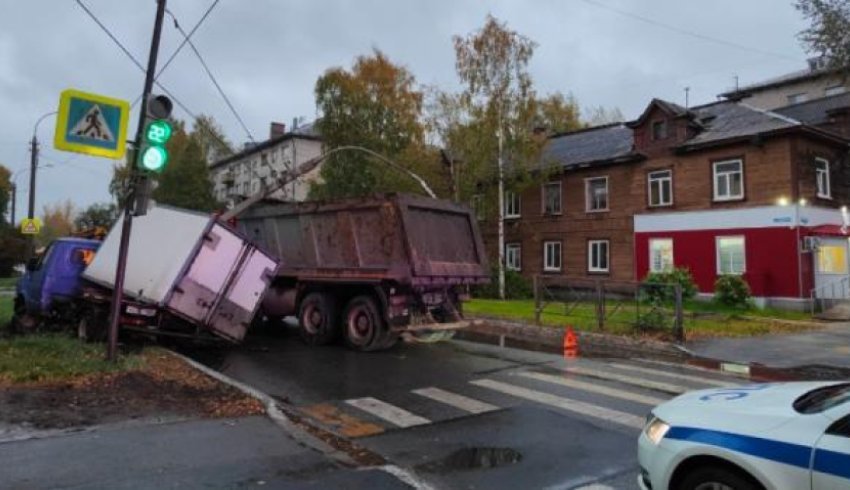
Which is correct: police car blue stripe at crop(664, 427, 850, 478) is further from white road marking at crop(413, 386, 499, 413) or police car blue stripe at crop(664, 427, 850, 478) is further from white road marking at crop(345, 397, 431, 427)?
white road marking at crop(413, 386, 499, 413)

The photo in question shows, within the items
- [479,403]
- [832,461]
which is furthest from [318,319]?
[832,461]

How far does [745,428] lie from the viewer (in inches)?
159

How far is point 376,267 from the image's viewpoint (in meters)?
13.6

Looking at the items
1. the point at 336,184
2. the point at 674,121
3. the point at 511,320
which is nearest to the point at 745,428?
the point at 511,320

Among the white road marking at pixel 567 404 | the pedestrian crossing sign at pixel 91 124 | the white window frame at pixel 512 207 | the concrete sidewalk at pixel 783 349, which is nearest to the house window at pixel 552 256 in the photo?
the white window frame at pixel 512 207

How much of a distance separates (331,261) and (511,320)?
23.1 feet

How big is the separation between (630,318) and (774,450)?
1520cm

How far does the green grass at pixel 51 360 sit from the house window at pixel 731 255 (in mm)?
22282

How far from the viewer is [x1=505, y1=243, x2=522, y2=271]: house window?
116ft

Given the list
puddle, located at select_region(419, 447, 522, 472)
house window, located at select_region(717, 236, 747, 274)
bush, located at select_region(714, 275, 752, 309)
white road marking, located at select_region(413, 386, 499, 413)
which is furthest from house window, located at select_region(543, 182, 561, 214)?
puddle, located at select_region(419, 447, 522, 472)

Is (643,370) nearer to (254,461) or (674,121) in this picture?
(254,461)

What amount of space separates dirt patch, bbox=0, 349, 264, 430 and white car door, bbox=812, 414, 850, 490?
19.0 ft

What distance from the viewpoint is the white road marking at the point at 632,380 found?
9.95 metres

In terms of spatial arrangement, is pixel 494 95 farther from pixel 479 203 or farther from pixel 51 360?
Answer: pixel 51 360
